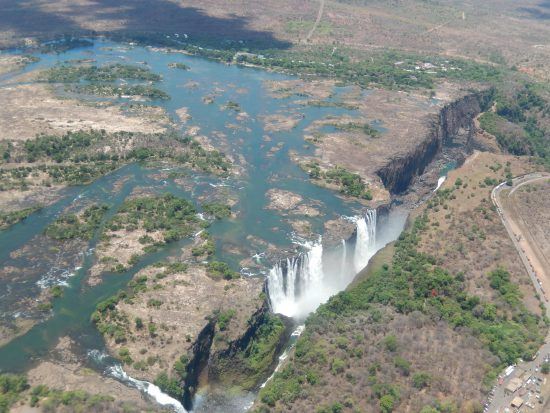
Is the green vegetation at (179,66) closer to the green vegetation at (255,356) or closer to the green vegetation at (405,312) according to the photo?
the green vegetation at (405,312)

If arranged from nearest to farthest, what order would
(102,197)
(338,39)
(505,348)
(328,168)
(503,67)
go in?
(505,348) → (102,197) → (328,168) → (503,67) → (338,39)

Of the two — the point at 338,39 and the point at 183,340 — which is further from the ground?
the point at 338,39

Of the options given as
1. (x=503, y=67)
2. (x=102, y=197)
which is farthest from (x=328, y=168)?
(x=503, y=67)

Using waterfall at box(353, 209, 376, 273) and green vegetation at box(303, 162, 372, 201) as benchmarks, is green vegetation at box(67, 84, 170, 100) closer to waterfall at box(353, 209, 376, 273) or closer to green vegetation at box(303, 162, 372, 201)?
green vegetation at box(303, 162, 372, 201)

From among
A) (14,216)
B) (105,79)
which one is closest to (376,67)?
(105,79)

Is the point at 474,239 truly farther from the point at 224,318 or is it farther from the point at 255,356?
the point at 224,318

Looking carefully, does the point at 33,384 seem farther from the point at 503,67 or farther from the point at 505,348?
the point at 503,67

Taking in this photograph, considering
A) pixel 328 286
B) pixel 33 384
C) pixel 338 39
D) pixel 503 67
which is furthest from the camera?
pixel 338 39
